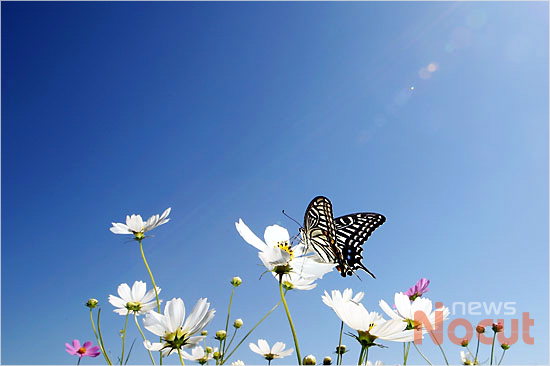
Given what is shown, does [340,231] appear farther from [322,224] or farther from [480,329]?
[480,329]

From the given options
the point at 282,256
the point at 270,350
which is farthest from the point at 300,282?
the point at 270,350

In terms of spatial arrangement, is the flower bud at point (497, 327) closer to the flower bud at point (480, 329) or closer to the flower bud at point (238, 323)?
the flower bud at point (480, 329)

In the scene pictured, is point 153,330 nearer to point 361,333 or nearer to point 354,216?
point 361,333

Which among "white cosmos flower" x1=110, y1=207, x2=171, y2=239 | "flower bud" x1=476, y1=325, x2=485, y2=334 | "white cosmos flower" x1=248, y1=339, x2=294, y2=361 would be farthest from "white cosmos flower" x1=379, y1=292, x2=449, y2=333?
"flower bud" x1=476, y1=325, x2=485, y2=334

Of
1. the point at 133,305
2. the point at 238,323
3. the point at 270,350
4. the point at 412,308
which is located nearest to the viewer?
the point at 412,308

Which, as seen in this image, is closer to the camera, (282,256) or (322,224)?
(282,256)

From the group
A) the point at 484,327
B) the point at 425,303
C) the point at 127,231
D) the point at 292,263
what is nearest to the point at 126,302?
the point at 127,231

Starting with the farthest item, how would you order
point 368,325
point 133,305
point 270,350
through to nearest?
1. point 270,350
2. point 133,305
3. point 368,325
